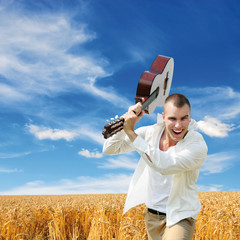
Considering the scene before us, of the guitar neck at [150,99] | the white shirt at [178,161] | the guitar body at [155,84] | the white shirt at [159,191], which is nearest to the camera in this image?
the white shirt at [178,161]

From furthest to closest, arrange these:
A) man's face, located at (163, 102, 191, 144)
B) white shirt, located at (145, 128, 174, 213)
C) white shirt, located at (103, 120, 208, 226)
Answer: white shirt, located at (145, 128, 174, 213) < man's face, located at (163, 102, 191, 144) < white shirt, located at (103, 120, 208, 226)

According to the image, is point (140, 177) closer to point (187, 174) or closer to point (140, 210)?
point (187, 174)

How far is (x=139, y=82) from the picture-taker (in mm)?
3723

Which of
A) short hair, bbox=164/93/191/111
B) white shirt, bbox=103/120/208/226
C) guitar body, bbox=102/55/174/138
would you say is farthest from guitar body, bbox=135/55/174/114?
short hair, bbox=164/93/191/111

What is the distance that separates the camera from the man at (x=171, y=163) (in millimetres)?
2598

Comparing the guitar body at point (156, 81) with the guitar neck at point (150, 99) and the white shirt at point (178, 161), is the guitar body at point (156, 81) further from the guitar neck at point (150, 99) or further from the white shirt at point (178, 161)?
the white shirt at point (178, 161)

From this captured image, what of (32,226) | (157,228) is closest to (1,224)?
(32,226)

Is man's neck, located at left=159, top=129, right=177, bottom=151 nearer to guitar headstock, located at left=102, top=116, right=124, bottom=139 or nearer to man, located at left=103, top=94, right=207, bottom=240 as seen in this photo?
man, located at left=103, top=94, right=207, bottom=240

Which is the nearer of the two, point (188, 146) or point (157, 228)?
point (188, 146)

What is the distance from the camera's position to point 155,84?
3834 mm

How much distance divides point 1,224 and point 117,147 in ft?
11.6

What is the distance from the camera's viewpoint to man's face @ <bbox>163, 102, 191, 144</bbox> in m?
2.73

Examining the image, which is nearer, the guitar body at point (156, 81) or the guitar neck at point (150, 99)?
the guitar neck at point (150, 99)

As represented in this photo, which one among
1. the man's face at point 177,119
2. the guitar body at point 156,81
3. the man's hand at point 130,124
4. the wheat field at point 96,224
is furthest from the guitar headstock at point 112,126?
the wheat field at point 96,224
